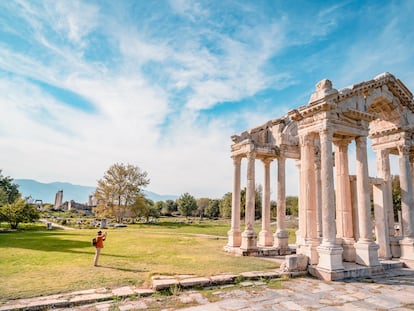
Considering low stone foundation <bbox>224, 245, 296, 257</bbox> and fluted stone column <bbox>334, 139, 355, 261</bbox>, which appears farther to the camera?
low stone foundation <bbox>224, 245, 296, 257</bbox>

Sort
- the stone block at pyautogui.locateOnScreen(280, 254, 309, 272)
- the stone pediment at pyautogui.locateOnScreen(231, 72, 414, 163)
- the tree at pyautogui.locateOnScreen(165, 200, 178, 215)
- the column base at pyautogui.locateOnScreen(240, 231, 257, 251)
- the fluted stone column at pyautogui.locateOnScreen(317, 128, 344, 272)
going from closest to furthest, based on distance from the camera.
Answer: the fluted stone column at pyautogui.locateOnScreen(317, 128, 344, 272) < the stone block at pyautogui.locateOnScreen(280, 254, 309, 272) < the stone pediment at pyautogui.locateOnScreen(231, 72, 414, 163) < the column base at pyautogui.locateOnScreen(240, 231, 257, 251) < the tree at pyautogui.locateOnScreen(165, 200, 178, 215)

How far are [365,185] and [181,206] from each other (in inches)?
2080

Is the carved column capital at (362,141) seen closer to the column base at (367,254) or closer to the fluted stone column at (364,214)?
the fluted stone column at (364,214)

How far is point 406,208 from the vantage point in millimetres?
11594

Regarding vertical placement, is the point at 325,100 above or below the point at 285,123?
below

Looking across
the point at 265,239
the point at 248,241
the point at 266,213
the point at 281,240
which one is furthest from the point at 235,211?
the point at 281,240

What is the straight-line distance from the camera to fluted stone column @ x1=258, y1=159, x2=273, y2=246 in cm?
1512

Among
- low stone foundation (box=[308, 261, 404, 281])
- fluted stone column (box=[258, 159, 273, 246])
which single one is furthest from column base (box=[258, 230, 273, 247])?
low stone foundation (box=[308, 261, 404, 281])

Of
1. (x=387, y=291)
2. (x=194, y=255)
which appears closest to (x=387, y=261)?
(x=387, y=291)

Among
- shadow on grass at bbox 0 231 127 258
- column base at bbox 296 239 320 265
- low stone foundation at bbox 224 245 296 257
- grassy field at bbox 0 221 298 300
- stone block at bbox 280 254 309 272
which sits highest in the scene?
column base at bbox 296 239 320 265

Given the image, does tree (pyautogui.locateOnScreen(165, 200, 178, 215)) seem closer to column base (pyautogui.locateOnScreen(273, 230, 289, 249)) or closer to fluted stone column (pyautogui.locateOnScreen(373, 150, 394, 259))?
column base (pyautogui.locateOnScreen(273, 230, 289, 249))

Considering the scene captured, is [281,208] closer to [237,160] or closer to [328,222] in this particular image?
[237,160]

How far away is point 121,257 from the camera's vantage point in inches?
455

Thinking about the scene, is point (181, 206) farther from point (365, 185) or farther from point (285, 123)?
point (365, 185)
